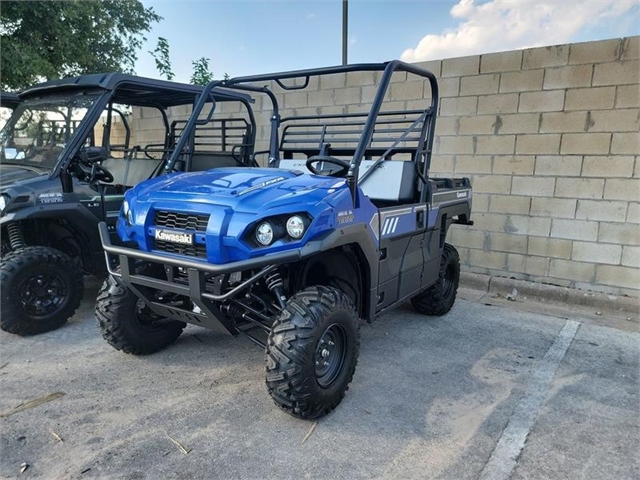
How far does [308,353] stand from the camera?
234 cm

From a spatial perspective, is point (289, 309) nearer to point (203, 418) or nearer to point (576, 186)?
point (203, 418)

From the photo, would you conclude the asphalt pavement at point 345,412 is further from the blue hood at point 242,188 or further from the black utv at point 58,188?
the blue hood at point 242,188

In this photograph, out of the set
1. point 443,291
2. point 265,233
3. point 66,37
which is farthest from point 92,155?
point 66,37

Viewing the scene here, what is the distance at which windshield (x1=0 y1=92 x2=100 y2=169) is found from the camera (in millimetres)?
3934

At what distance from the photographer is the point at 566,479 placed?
2104 millimetres

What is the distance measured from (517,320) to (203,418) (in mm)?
3042

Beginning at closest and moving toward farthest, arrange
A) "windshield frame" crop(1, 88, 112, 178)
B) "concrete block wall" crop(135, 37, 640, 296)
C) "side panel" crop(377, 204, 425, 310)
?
"side panel" crop(377, 204, 425, 310) → "windshield frame" crop(1, 88, 112, 178) → "concrete block wall" crop(135, 37, 640, 296)

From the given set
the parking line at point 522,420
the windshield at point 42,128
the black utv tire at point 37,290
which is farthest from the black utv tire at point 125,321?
the parking line at point 522,420

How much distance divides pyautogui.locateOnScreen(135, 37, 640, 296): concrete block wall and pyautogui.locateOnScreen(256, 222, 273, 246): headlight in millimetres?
3559

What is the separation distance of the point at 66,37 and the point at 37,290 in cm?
682

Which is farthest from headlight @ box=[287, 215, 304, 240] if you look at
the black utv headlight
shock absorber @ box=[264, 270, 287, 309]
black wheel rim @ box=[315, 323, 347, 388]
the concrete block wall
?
the concrete block wall

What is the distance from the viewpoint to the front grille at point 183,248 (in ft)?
7.80

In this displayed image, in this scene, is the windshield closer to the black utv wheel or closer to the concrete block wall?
the black utv wheel

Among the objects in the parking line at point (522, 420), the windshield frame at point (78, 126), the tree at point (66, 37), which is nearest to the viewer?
the parking line at point (522, 420)
